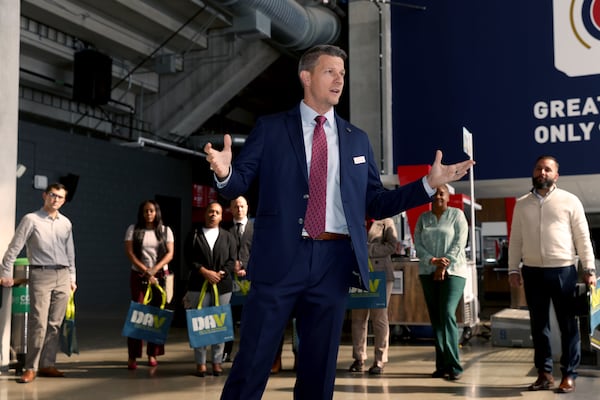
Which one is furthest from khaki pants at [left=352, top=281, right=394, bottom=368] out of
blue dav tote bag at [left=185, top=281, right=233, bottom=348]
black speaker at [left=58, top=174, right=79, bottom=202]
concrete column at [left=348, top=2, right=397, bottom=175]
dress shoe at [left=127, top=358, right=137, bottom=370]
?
black speaker at [left=58, top=174, right=79, bottom=202]

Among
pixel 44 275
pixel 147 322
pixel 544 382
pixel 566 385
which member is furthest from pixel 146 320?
pixel 566 385

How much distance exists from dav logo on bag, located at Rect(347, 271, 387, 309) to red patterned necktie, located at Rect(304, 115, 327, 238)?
309 cm

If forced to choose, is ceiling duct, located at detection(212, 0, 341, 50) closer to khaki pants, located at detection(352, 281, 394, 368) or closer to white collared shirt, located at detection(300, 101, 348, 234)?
khaki pants, located at detection(352, 281, 394, 368)

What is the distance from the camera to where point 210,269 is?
17.0 ft

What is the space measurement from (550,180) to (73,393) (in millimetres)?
3377

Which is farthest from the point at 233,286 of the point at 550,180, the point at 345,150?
the point at 345,150

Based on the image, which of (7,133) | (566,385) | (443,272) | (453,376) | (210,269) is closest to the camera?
(566,385)

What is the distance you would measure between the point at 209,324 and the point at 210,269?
432 millimetres

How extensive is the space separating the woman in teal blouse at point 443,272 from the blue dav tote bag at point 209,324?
1452 mm

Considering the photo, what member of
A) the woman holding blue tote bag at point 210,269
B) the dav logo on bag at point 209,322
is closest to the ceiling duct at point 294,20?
the woman holding blue tote bag at point 210,269

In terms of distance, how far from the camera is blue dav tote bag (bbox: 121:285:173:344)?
525cm

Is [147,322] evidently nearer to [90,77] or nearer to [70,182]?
[70,182]

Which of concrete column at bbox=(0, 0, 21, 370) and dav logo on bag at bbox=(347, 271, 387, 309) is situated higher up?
concrete column at bbox=(0, 0, 21, 370)

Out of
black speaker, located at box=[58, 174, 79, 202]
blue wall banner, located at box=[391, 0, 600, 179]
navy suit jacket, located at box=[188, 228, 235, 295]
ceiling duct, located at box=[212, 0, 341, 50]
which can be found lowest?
navy suit jacket, located at box=[188, 228, 235, 295]
